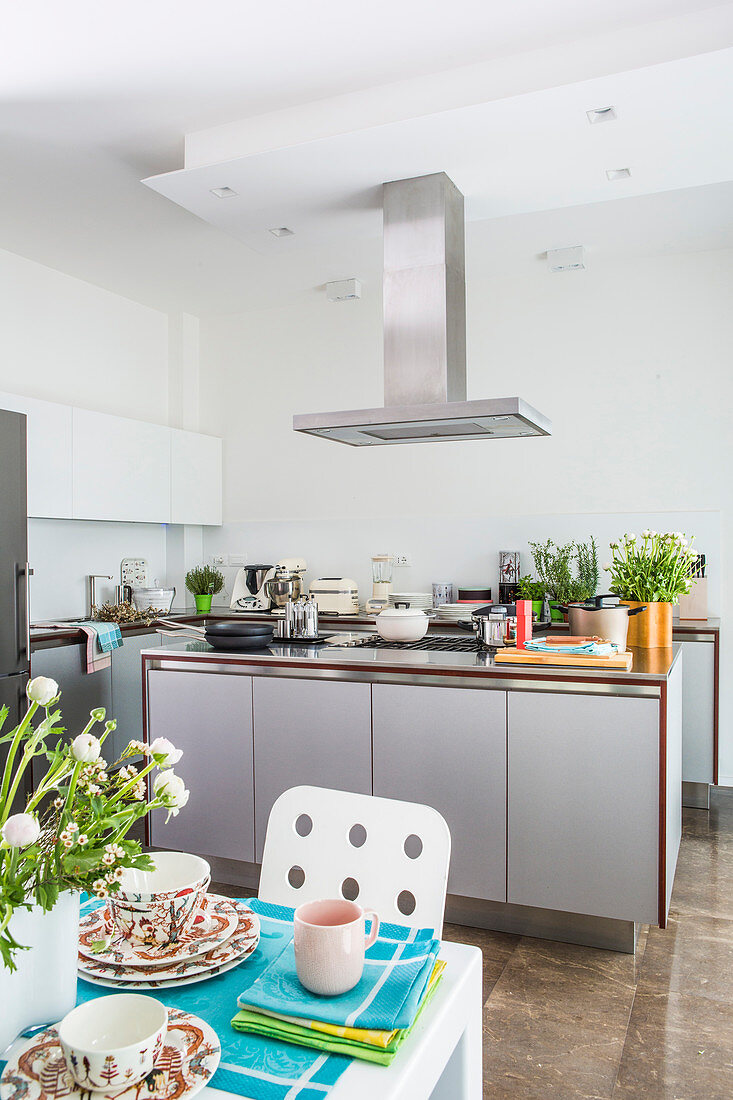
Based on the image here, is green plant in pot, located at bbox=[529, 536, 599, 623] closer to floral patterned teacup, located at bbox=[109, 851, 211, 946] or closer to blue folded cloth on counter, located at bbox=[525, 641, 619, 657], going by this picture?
blue folded cloth on counter, located at bbox=[525, 641, 619, 657]

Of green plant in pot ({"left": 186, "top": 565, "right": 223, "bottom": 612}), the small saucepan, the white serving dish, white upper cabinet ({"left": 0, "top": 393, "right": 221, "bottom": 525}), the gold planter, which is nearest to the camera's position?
the small saucepan

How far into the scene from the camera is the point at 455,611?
14.7 ft

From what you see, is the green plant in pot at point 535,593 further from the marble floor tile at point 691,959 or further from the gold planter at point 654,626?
the marble floor tile at point 691,959

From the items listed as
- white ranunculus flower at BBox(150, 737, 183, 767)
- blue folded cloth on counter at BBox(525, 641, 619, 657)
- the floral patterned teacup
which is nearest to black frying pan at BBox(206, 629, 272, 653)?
blue folded cloth on counter at BBox(525, 641, 619, 657)

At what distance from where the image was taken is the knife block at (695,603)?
4355 mm

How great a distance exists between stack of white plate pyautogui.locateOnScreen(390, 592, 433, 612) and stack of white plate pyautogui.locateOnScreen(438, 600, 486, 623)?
113 mm

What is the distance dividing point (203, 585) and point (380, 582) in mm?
1212

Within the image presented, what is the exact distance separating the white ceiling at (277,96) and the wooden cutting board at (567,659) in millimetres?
1734

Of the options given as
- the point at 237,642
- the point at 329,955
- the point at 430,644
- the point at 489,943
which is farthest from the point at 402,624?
the point at 329,955

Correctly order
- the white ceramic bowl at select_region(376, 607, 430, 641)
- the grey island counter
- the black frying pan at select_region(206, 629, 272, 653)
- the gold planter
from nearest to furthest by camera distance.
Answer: the grey island counter < the gold planter < the black frying pan at select_region(206, 629, 272, 653) < the white ceramic bowl at select_region(376, 607, 430, 641)

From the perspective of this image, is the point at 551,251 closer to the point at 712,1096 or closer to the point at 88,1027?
the point at 712,1096

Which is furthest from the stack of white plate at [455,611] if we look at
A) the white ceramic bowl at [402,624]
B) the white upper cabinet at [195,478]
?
the white upper cabinet at [195,478]

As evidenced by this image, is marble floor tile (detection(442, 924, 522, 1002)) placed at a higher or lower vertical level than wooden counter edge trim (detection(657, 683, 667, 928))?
lower

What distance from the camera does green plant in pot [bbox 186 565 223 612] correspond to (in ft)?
17.3
